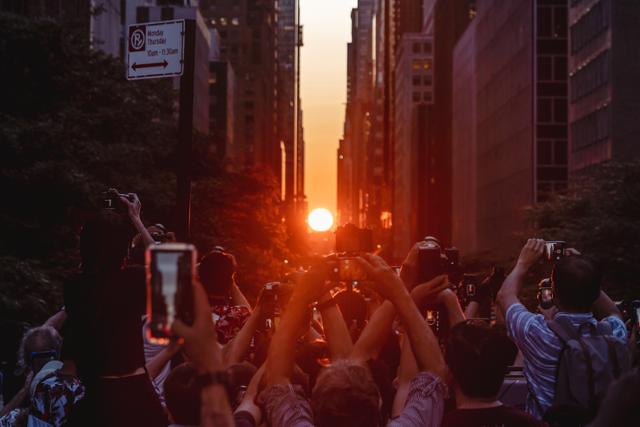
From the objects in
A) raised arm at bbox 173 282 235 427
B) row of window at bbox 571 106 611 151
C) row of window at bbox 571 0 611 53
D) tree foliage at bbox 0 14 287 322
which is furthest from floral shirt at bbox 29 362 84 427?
row of window at bbox 571 0 611 53

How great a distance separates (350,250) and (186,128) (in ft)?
10.3

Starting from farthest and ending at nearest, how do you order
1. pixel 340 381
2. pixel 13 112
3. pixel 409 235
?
pixel 409 235 < pixel 13 112 < pixel 340 381

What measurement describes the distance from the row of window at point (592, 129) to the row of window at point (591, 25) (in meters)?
4.78

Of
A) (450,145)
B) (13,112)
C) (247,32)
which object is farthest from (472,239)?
(247,32)

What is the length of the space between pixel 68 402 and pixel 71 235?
1891 centimetres

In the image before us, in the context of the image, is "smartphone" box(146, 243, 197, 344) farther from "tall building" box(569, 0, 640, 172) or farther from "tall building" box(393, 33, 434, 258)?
"tall building" box(393, 33, 434, 258)

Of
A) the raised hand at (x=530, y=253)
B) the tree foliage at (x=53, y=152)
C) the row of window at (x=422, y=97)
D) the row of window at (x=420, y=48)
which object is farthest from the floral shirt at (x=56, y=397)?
the row of window at (x=420, y=48)

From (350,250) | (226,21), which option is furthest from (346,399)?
(226,21)

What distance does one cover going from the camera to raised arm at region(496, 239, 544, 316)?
5191mm

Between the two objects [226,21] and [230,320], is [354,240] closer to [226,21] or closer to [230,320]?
[230,320]

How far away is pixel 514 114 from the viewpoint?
7994cm

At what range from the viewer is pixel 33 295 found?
19.3 metres

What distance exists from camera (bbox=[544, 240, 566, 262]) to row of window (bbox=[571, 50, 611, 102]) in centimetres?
5298

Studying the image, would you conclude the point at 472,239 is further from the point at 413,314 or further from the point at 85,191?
the point at 413,314
